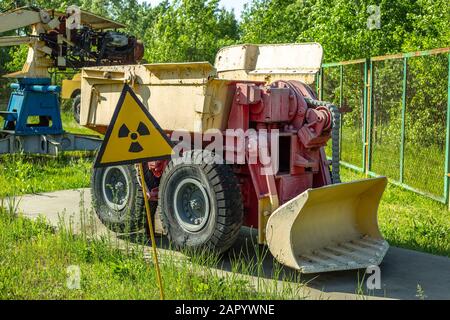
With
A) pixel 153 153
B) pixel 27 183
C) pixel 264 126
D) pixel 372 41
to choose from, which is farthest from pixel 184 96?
pixel 372 41

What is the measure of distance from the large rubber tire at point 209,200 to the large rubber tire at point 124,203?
49cm

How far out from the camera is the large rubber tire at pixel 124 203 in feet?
22.9

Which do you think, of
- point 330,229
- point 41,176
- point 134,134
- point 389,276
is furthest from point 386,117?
point 134,134

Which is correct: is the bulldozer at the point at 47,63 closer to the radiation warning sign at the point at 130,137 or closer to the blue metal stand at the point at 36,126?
the blue metal stand at the point at 36,126

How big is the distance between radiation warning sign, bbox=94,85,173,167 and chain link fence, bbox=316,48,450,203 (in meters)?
3.24

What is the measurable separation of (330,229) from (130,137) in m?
2.45

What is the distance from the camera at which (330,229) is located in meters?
6.33

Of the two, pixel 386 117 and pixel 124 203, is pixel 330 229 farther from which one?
pixel 386 117

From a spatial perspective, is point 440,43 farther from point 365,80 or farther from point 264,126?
point 264,126

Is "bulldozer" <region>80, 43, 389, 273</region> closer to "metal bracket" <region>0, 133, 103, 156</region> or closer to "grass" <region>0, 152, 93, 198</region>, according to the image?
"grass" <region>0, 152, 93, 198</region>

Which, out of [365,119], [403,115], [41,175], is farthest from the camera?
[365,119]

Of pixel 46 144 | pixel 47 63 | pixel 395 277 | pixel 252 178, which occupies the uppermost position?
pixel 47 63

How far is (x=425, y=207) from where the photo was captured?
898 cm
